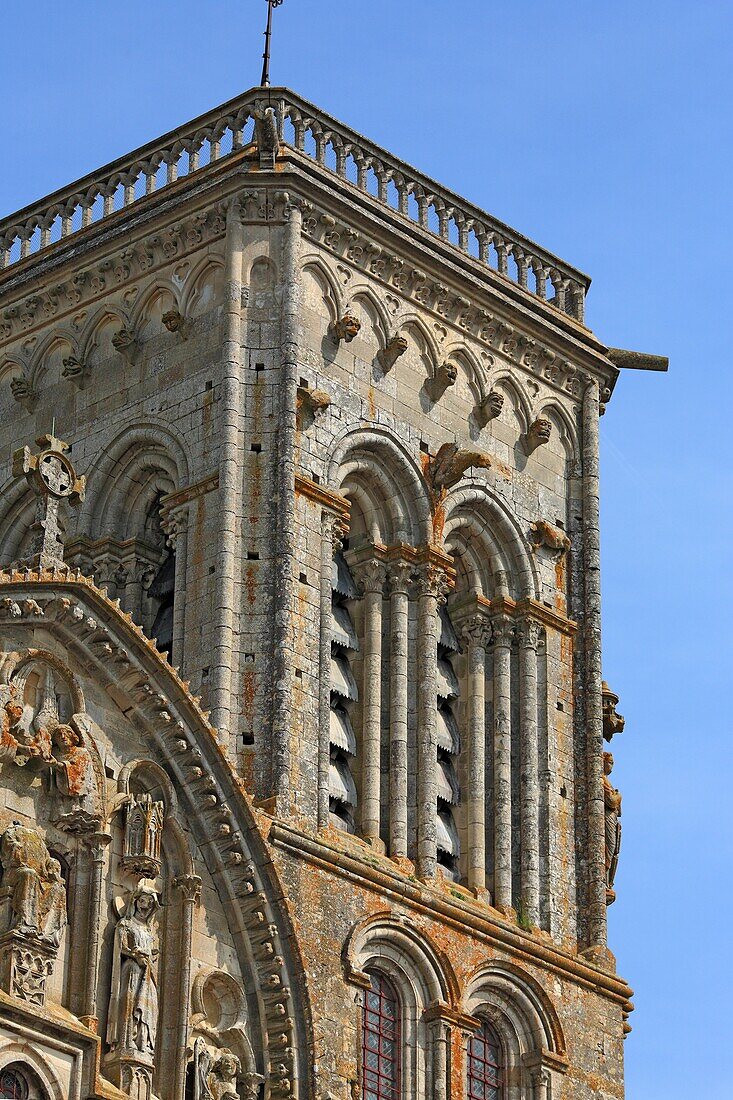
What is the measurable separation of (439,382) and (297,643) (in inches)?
195

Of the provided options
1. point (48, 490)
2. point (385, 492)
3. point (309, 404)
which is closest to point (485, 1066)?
point (385, 492)

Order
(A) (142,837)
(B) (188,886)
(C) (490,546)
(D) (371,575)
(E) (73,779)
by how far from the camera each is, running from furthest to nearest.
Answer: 1. (C) (490,546)
2. (D) (371,575)
3. (B) (188,886)
4. (A) (142,837)
5. (E) (73,779)

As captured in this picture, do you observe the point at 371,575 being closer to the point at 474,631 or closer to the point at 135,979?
the point at 474,631

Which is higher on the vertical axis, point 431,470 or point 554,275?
point 554,275

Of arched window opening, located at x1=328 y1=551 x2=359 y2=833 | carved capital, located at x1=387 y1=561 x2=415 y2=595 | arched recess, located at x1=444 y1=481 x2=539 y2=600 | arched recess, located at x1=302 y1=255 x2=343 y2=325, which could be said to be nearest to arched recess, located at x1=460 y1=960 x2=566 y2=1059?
arched window opening, located at x1=328 y1=551 x2=359 y2=833

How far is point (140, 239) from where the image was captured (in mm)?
46812

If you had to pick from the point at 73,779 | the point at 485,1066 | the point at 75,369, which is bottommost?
the point at 485,1066

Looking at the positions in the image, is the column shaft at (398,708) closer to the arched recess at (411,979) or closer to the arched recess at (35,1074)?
the arched recess at (411,979)

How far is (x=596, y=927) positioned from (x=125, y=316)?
9.21 metres

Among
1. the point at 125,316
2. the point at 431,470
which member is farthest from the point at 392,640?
the point at 125,316

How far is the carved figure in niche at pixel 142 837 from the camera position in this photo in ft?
133

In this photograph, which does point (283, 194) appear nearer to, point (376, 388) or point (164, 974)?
point (376, 388)

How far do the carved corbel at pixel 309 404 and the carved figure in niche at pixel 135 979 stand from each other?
6.77 meters

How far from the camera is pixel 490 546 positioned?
47.4m
